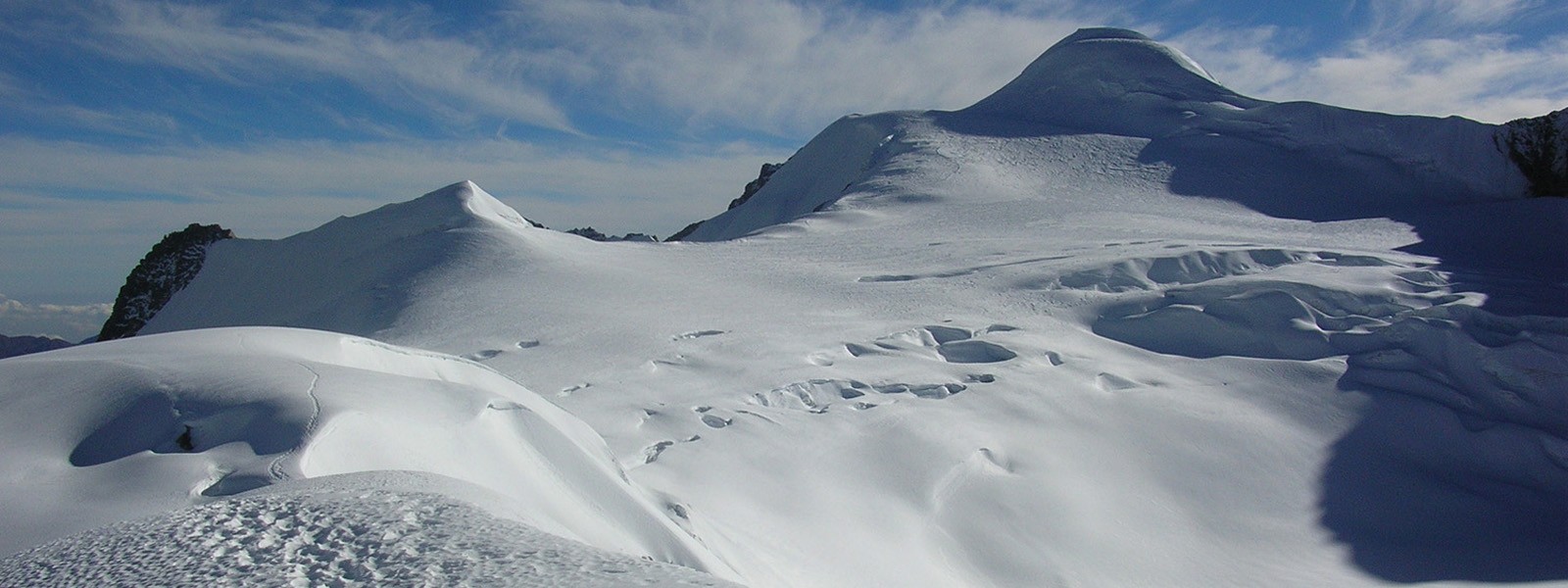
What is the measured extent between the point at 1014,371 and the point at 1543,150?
11932 mm

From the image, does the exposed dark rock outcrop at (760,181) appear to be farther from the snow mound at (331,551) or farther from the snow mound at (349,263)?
the snow mound at (331,551)

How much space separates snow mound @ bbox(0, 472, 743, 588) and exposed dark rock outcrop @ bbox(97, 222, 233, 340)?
40.4ft

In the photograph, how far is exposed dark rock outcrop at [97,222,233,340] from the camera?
13.2m

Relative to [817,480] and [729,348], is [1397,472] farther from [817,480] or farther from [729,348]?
[729,348]

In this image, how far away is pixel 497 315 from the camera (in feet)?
29.3

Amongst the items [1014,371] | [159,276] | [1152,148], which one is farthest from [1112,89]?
[159,276]

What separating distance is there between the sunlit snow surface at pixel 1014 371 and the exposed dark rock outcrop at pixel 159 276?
1.50 meters

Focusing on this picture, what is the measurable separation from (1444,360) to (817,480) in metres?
5.43

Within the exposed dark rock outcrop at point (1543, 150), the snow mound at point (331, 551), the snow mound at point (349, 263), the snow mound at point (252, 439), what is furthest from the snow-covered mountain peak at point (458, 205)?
the exposed dark rock outcrop at point (1543, 150)

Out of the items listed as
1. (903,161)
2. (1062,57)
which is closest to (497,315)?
(903,161)

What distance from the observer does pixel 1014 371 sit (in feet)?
24.5

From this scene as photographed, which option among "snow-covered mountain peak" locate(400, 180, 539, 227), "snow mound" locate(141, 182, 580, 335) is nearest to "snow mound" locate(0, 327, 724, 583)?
"snow mound" locate(141, 182, 580, 335)

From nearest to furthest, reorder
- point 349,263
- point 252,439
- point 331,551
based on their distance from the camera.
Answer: point 331,551 < point 252,439 < point 349,263

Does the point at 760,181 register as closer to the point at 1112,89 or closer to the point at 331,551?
the point at 1112,89
